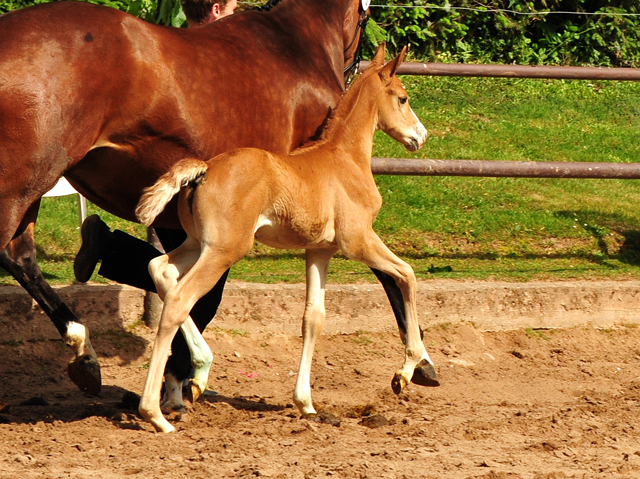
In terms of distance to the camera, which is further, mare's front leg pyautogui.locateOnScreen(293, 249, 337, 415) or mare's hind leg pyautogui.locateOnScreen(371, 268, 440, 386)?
mare's hind leg pyautogui.locateOnScreen(371, 268, 440, 386)

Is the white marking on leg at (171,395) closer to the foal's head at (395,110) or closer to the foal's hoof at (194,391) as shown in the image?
the foal's hoof at (194,391)

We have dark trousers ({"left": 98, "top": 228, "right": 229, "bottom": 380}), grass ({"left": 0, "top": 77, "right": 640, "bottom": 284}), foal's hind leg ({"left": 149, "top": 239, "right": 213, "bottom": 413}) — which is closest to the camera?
foal's hind leg ({"left": 149, "top": 239, "right": 213, "bottom": 413})

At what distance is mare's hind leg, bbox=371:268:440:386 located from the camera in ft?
15.0

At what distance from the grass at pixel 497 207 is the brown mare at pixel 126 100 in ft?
5.45

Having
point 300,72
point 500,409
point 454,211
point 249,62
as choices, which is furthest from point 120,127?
point 454,211

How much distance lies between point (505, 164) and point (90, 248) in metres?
3.29

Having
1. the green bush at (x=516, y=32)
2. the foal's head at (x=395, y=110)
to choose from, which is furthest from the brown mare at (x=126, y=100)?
the green bush at (x=516, y=32)

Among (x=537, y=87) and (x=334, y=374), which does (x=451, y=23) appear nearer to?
(x=537, y=87)

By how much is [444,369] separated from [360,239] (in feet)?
4.77

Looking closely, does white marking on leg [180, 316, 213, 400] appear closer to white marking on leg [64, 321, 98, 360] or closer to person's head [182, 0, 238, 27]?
white marking on leg [64, 321, 98, 360]

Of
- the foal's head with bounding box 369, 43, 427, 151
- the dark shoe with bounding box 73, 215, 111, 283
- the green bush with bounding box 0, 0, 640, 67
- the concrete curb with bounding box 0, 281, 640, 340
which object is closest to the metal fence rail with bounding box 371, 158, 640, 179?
the concrete curb with bounding box 0, 281, 640, 340

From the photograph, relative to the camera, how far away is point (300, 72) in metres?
4.68

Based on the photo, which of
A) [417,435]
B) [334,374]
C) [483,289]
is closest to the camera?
[417,435]

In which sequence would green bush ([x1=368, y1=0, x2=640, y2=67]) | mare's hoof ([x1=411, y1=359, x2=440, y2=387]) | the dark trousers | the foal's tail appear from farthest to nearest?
green bush ([x1=368, y1=0, x2=640, y2=67])
the dark trousers
mare's hoof ([x1=411, y1=359, x2=440, y2=387])
the foal's tail
